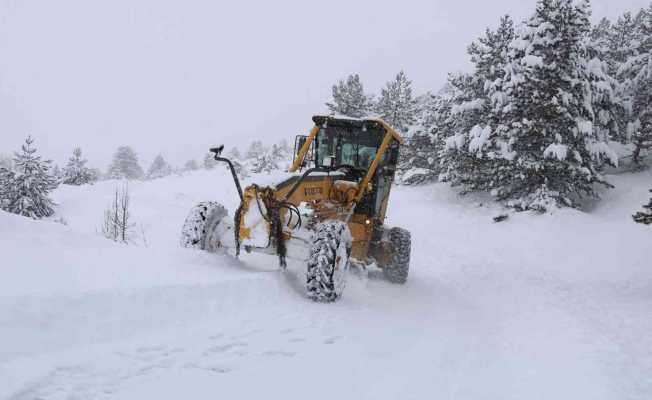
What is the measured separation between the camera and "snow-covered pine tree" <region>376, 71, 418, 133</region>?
27.1 metres

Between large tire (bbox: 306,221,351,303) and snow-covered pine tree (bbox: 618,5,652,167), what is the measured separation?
14.8 metres

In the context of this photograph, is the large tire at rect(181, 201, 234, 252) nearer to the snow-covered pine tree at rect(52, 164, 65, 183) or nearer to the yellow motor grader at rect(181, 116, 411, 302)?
the yellow motor grader at rect(181, 116, 411, 302)

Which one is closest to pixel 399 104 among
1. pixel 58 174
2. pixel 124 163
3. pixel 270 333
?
pixel 270 333

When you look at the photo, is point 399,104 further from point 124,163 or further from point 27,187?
point 124,163

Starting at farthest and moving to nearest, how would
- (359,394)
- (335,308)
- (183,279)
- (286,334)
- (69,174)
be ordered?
(69,174), (335,308), (183,279), (286,334), (359,394)

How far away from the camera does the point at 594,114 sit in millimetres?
14617

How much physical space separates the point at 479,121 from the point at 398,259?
10869 millimetres

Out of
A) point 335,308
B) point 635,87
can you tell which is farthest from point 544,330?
point 635,87

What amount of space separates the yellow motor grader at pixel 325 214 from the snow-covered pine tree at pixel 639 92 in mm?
12289

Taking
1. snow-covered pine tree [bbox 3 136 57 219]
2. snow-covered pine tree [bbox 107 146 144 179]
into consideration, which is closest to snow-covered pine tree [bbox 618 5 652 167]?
snow-covered pine tree [bbox 3 136 57 219]

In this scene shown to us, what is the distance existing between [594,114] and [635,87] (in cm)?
278

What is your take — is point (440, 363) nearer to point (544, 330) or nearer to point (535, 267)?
point (544, 330)

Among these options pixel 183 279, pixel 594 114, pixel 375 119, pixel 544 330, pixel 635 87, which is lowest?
pixel 544 330

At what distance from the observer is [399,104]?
2731 cm
